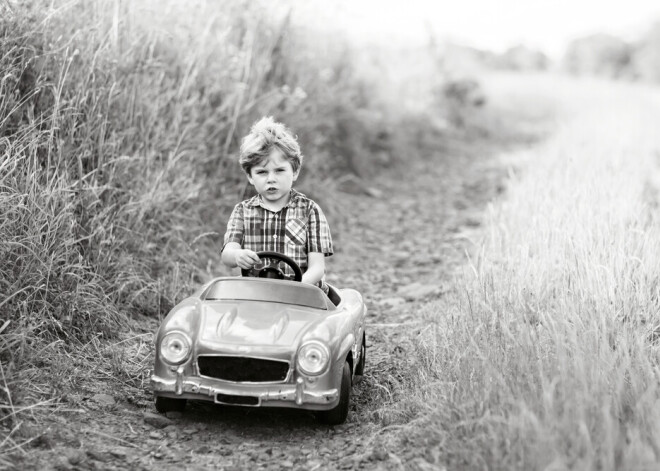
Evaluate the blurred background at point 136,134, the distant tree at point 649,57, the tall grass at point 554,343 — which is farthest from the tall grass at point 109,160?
the distant tree at point 649,57

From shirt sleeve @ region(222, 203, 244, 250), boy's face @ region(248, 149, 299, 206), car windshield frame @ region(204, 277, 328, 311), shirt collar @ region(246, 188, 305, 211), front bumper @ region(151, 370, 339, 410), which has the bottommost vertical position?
front bumper @ region(151, 370, 339, 410)

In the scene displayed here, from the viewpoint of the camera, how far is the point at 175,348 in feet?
10.6

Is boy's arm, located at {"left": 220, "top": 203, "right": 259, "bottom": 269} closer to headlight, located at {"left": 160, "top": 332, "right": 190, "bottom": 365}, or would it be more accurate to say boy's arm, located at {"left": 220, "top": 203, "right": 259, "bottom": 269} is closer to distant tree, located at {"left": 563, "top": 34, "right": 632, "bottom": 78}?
headlight, located at {"left": 160, "top": 332, "right": 190, "bottom": 365}

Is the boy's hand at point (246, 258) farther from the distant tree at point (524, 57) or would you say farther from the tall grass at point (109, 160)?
the distant tree at point (524, 57)

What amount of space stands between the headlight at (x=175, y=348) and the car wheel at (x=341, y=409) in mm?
717

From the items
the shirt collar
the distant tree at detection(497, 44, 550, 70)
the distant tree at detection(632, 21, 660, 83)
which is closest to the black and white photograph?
the shirt collar

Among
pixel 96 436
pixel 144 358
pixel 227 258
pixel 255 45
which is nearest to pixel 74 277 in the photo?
pixel 144 358

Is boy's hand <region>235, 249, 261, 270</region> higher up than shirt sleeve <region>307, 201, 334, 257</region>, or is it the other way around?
shirt sleeve <region>307, 201, 334, 257</region>

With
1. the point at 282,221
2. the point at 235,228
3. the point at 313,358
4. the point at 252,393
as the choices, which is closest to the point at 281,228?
the point at 282,221

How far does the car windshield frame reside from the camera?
351cm

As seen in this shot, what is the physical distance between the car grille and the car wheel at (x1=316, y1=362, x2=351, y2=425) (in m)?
0.33

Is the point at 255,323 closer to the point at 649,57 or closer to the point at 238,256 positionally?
the point at 238,256

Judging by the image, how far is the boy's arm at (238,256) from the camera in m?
3.74

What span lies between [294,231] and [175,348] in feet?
3.73
